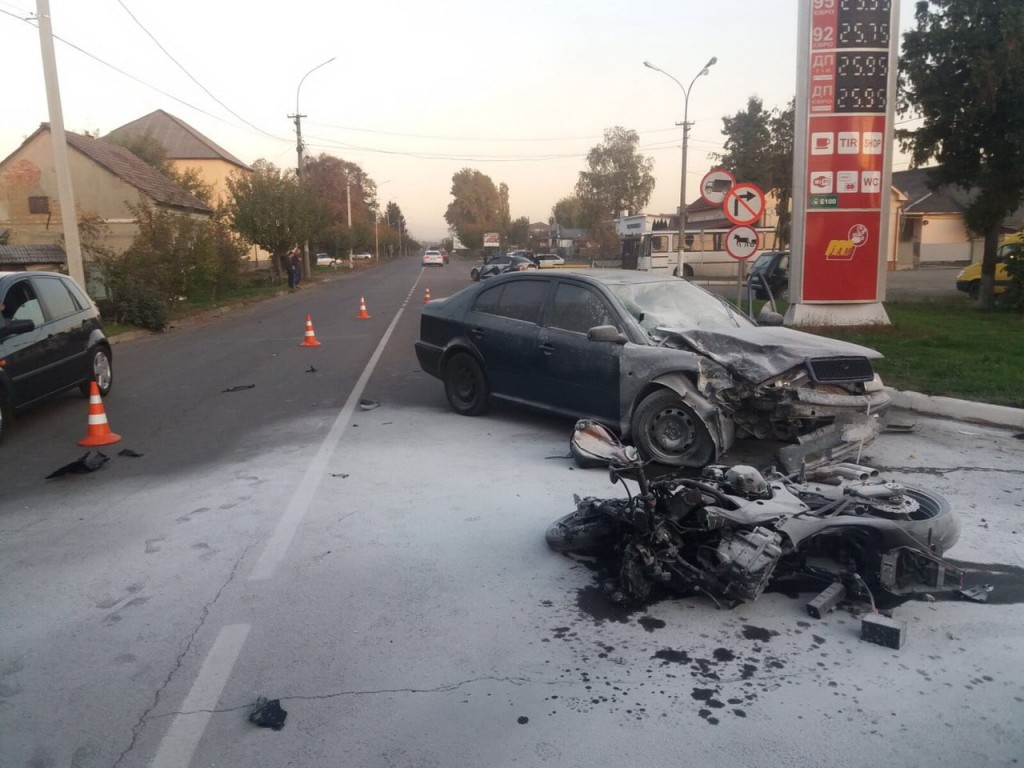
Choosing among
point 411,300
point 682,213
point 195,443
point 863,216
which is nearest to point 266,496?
point 195,443

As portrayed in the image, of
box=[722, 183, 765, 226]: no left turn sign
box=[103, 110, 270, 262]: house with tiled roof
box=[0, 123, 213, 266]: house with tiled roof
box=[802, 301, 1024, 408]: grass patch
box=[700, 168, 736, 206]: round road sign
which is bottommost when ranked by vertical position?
box=[802, 301, 1024, 408]: grass patch

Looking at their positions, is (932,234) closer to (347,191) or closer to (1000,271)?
(1000,271)

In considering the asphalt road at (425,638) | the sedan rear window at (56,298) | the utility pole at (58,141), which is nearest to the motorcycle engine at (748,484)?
the asphalt road at (425,638)

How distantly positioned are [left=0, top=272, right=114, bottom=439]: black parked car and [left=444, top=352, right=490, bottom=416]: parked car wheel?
3814 mm

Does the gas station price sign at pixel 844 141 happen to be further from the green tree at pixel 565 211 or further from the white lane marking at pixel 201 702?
the green tree at pixel 565 211

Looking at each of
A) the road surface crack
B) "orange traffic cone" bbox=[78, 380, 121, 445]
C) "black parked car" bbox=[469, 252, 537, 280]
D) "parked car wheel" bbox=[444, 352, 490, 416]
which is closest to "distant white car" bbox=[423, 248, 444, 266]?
"black parked car" bbox=[469, 252, 537, 280]

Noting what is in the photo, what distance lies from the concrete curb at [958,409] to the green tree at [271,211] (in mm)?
32874

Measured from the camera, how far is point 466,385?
9.26 metres

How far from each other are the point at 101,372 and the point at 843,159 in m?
13.1

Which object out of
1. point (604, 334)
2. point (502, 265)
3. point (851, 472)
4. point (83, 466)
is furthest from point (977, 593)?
point (502, 265)

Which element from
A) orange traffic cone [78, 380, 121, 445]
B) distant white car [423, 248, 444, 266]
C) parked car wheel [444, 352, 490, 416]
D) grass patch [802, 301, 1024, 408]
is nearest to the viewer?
orange traffic cone [78, 380, 121, 445]

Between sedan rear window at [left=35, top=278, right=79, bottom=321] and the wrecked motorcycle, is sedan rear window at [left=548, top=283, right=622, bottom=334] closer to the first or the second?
the wrecked motorcycle

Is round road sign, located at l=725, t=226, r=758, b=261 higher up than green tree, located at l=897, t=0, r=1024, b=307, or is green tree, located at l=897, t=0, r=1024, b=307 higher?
green tree, located at l=897, t=0, r=1024, b=307

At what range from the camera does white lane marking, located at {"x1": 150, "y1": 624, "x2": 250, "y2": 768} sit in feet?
10.5
